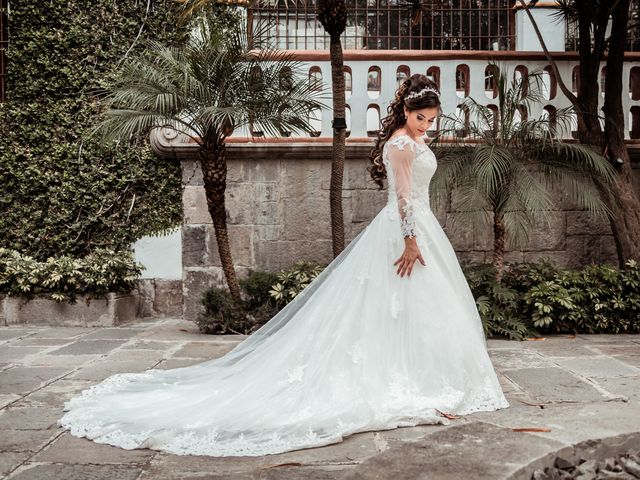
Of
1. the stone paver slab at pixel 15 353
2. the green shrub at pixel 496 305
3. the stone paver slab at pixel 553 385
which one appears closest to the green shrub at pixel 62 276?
the stone paver slab at pixel 15 353

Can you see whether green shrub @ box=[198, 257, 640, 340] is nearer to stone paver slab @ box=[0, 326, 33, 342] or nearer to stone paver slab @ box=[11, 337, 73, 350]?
stone paver slab @ box=[11, 337, 73, 350]

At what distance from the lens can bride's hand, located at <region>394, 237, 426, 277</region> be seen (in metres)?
4.10

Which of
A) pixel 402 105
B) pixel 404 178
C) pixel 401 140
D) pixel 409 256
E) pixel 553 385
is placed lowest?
pixel 553 385

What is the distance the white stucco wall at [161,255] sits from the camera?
8125 millimetres

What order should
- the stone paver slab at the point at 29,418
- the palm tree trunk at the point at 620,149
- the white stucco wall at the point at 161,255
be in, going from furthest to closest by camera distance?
the white stucco wall at the point at 161,255
the palm tree trunk at the point at 620,149
the stone paver slab at the point at 29,418

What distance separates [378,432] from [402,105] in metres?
1.91

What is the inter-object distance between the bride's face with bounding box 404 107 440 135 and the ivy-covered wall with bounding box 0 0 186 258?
14.6 ft

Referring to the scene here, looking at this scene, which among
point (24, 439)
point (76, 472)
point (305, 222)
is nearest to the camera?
point (76, 472)

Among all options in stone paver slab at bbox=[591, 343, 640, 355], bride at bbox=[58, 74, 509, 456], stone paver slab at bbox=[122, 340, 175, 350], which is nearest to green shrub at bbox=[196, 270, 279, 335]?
stone paver slab at bbox=[122, 340, 175, 350]

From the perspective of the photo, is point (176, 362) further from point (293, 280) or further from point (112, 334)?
point (293, 280)

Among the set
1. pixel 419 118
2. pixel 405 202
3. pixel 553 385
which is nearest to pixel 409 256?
pixel 405 202

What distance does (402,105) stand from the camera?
4.29m

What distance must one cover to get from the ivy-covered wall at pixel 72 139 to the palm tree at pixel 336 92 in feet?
7.20

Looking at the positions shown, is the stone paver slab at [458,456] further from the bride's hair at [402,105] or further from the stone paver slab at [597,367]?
the stone paver slab at [597,367]
